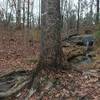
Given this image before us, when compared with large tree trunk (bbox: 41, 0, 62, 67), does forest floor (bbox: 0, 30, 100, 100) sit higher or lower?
lower

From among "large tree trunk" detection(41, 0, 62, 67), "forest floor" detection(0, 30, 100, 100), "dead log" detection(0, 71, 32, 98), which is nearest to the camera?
"forest floor" detection(0, 30, 100, 100)

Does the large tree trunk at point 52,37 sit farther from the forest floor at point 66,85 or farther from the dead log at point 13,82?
the dead log at point 13,82

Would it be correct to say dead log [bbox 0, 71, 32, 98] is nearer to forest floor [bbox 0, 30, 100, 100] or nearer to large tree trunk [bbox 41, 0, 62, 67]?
forest floor [bbox 0, 30, 100, 100]

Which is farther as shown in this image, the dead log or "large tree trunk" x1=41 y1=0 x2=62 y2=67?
"large tree trunk" x1=41 y1=0 x2=62 y2=67

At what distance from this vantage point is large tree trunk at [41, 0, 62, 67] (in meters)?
6.57

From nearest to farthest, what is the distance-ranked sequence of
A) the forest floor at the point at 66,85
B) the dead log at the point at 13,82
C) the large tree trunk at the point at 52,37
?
the forest floor at the point at 66,85 → the dead log at the point at 13,82 → the large tree trunk at the point at 52,37

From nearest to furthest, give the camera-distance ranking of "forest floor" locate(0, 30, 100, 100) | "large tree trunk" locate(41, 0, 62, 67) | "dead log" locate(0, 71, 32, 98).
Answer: "forest floor" locate(0, 30, 100, 100), "dead log" locate(0, 71, 32, 98), "large tree trunk" locate(41, 0, 62, 67)

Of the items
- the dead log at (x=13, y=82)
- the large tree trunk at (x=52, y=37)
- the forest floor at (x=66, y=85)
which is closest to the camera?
the forest floor at (x=66, y=85)

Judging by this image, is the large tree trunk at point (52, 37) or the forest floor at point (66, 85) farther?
the large tree trunk at point (52, 37)

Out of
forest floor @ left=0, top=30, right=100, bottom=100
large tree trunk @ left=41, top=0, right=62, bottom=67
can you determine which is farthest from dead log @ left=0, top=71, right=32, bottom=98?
large tree trunk @ left=41, top=0, right=62, bottom=67

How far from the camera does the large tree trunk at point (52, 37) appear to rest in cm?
657

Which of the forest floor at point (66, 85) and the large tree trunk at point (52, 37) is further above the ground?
the large tree trunk at point (52, 37)

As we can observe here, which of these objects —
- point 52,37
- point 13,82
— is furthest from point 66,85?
point 13,82

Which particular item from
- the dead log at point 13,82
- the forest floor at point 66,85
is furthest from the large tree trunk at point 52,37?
the dead log at point 13,82
